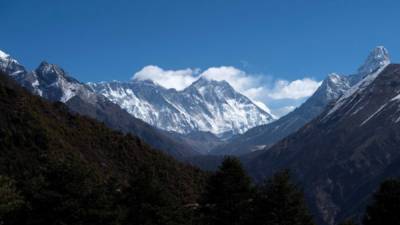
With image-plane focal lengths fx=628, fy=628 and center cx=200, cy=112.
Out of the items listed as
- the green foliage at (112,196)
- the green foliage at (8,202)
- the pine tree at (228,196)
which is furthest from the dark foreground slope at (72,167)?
the pine tree at (228,196)

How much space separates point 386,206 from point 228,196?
15811 millimetres

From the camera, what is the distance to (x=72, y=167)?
4228 centimetres

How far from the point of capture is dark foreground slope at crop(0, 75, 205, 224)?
1635 inches

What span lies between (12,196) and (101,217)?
5.91 meters

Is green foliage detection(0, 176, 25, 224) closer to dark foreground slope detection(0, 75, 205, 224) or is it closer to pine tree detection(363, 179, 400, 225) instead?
dark foreground slope detection(0, 75, 205, 224)

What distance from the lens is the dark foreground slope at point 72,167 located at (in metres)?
41.5

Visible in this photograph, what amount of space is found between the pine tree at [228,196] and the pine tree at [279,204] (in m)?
1.25

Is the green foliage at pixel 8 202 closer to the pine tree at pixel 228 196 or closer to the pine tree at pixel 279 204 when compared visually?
the pine tree at pixel 228 196

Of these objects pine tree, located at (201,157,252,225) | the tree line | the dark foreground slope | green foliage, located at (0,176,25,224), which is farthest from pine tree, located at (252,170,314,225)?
green foliage, located at (0,176,25,224)

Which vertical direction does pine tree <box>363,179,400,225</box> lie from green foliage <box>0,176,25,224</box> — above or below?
above

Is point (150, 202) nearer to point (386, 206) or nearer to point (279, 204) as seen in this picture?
point (279, 204)

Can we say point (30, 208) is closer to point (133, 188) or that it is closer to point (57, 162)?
point (57, 162)

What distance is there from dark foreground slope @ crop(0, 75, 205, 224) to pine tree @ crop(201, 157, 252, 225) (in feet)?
10.3

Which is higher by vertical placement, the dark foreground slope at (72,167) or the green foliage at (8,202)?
the dark foreground slope at (72,167)
